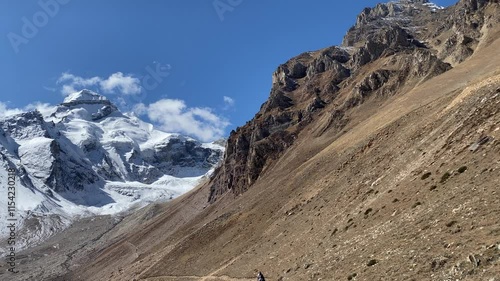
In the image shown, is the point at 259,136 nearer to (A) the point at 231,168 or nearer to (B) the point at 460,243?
(A) the point at 231,168

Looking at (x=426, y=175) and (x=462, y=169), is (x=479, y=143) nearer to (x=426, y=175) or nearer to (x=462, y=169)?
(x=462, y=169)

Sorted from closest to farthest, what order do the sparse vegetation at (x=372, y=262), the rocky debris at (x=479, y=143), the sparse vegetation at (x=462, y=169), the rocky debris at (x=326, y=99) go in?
the sparse vegetation at (x=372, y=262) → the sparse vegetation at (x=462, y=169) → the rocky debris at (x=479, y=143) → the rocky debris at (x=326, y=99)

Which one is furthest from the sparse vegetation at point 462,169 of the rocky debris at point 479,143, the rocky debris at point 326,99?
the rocky debris at point 326,99

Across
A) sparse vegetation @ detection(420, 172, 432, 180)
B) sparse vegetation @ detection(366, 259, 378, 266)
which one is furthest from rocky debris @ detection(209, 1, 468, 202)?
sparse vegetation @ detection(366, 259, 378, 266)

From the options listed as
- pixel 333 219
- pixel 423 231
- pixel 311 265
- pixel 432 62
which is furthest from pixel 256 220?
pixel 432 62

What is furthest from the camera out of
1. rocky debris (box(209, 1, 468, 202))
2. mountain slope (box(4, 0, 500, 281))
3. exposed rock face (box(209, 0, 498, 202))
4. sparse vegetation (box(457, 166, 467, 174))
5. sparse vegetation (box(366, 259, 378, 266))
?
exposed rock face (box(209, 0, 498, 202))

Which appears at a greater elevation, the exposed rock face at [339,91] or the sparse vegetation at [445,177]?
the exposed rock face at [339,91]

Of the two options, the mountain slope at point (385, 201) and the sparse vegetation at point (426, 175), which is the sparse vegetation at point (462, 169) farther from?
the sparse vegetation at point (426, 175)

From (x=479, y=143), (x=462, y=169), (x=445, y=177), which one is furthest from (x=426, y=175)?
(x=479, y=143)

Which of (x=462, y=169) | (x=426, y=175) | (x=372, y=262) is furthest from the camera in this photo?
(x=426, y=175)

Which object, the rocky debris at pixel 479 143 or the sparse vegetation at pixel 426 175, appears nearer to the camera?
the rocky debris at pixel 479 143

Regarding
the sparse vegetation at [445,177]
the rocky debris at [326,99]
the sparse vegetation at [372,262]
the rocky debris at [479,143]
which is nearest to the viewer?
the sparse vegetation at [372,262]

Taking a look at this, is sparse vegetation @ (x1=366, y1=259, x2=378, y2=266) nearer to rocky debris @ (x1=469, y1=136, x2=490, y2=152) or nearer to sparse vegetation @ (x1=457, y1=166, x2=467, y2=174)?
sparse vegetation @ (x1=457, y1=166, x2=467, y2=174)

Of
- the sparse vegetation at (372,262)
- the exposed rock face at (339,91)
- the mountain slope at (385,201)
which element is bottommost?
the sparse vegetation at (372,262)
